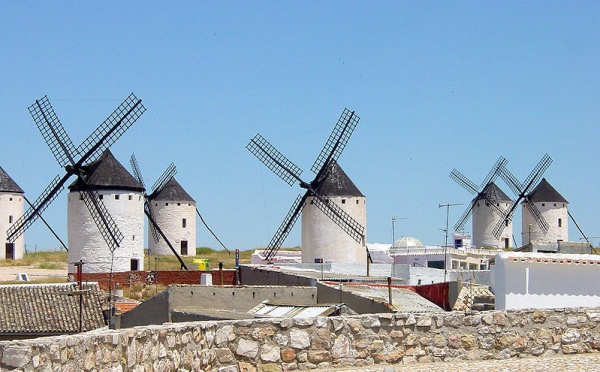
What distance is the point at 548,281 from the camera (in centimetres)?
1234

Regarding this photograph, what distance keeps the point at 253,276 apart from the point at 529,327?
2329 cm

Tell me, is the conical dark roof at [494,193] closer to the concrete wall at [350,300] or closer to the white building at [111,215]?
the white building at [111,215]

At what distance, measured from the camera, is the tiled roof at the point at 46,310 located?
22.6 metres

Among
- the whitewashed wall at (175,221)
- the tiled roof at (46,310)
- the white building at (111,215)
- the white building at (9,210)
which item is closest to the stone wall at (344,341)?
the tiled roof at (46,310)

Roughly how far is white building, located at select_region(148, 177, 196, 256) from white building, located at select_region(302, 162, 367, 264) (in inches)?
557

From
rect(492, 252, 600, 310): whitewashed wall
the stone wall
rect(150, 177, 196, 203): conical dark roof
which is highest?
rect(150, 177, 196, 203): conical dark roof

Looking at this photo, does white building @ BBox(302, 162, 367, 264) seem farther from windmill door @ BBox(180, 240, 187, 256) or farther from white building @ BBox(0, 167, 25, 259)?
white building @ BBox(0, 167, 25, 259)

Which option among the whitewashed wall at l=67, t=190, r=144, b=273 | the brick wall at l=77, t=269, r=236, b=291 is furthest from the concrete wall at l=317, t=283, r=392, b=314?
the whitewashed wall at l=67, t=190, r=144, b=273

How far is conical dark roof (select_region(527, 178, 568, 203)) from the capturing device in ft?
217

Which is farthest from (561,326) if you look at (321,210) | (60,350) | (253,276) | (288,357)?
(321,210)

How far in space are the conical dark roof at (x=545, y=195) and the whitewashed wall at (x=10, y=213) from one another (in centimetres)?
3021

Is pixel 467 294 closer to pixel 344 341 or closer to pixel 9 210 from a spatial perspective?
pixel 344 341

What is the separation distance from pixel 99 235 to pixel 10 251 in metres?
17.3

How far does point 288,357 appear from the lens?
705cm
